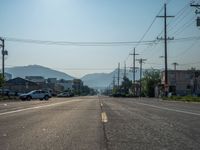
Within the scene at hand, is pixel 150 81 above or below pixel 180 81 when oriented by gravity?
above

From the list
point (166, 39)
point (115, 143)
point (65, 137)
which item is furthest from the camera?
point (166, 39)

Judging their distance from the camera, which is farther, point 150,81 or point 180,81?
point 150,81

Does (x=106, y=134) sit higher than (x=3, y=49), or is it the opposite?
(x=3, y=49)

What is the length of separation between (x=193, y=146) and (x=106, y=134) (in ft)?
10.3

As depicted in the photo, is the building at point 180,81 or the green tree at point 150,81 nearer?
the building at point 180,81

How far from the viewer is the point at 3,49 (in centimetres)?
7488

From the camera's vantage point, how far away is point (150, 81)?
14575cm

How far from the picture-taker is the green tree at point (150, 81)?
142875mm

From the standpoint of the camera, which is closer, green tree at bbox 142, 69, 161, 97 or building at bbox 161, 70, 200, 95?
building at bbox 161, 70, 200, 95

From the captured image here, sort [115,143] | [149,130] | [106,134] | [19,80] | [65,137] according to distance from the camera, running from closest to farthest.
Answer: [115,143], [65,137], [106,134], [149,130], [19,80]

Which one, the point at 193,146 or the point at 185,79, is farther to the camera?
the point at 185,79

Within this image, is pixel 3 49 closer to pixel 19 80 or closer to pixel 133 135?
pixel 133 135

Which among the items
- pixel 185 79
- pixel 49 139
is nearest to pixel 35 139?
pixel 49 139

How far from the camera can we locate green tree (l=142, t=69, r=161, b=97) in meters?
143
